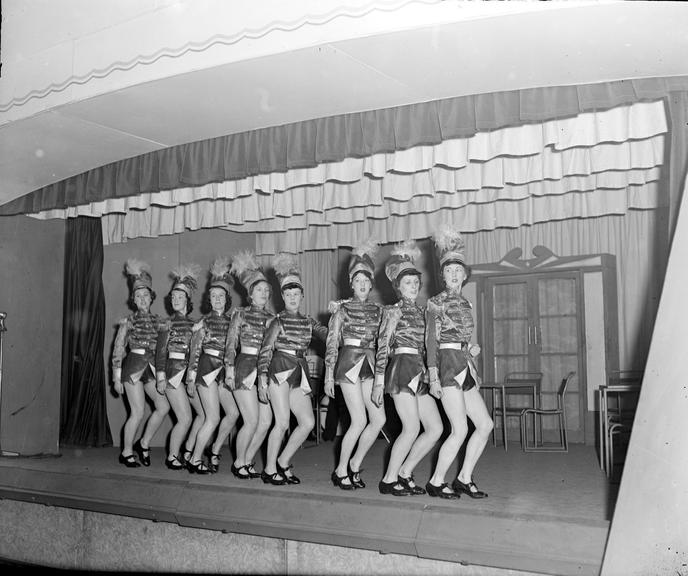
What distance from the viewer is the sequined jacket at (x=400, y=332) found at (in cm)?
509

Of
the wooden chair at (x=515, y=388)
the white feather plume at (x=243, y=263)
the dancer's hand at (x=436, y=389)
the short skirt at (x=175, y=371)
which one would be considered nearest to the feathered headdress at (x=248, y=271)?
the white feather plume at (x=243, y=263)

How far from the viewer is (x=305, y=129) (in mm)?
5406

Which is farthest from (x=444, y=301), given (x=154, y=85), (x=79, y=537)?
(x=79, y=537)

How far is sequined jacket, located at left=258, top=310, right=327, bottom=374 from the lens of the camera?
5676 millimetres

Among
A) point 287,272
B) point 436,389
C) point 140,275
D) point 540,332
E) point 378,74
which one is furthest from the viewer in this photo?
point 540,332

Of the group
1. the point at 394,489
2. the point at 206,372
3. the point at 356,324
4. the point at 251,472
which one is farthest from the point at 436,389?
the point at 206,372

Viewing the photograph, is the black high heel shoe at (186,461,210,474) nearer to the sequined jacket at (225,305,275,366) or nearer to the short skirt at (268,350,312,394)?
the sequined jacket at (225,305,275,366)

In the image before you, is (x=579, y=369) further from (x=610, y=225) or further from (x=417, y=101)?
(x=417, y=101)

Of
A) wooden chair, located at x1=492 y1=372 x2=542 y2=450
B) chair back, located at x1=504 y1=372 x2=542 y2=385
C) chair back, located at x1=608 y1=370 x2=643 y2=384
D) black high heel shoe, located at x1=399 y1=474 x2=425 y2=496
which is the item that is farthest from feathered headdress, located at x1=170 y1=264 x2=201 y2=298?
chair back, located at x1=608 y1=370 x2=643 y2=384

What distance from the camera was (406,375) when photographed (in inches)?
197

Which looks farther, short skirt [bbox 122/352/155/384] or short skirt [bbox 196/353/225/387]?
short skirt [bbox 122/352/155/384]

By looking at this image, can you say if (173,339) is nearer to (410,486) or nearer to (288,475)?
(288,475)

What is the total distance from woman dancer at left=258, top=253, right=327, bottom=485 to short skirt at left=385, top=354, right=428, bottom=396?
878 millimetres

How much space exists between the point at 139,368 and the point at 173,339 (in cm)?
47
